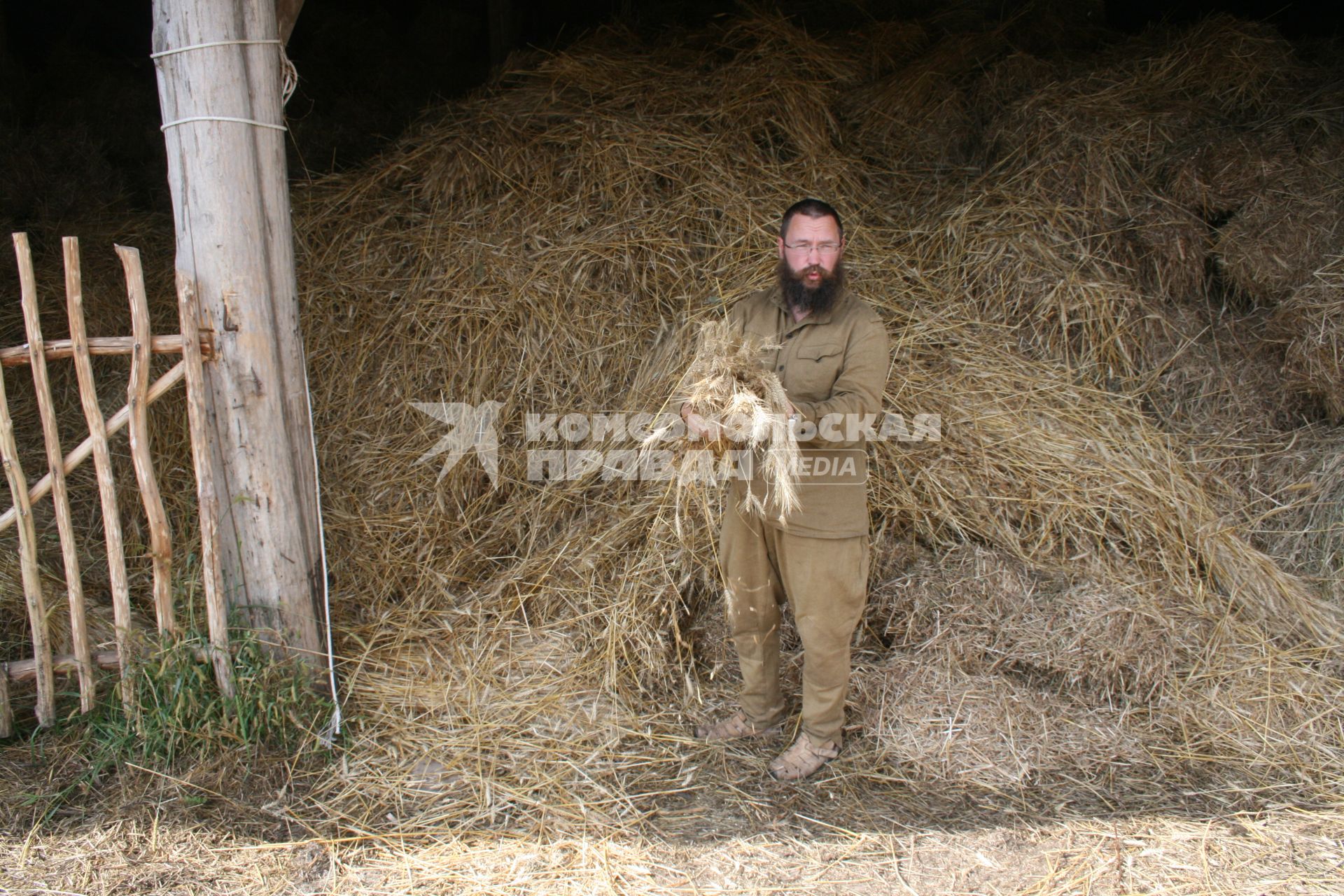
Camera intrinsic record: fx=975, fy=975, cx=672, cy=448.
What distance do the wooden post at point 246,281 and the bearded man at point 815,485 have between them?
4.35 feet

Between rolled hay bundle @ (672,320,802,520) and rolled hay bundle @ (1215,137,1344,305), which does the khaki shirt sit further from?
rolled hay bundle @ (1215,137,1344,305)

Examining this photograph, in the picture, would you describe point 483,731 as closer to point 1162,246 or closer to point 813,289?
point 813,289

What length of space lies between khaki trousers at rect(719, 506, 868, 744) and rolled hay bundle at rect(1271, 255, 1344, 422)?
222 cm

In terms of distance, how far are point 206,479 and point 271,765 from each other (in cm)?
88

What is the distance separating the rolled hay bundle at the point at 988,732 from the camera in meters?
3.00

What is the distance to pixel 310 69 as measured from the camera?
212 inches

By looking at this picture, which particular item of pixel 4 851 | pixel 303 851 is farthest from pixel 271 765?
pixel 4 851

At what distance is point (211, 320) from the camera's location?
9.57 ft

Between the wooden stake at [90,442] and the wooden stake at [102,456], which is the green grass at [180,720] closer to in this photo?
the wooden stake at [102,456]

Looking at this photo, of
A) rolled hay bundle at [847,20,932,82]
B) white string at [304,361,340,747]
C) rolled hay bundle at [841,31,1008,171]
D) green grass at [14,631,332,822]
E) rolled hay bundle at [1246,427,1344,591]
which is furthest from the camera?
rolled hay bundle at [847,20,932,82]

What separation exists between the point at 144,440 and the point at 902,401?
8.41 ft

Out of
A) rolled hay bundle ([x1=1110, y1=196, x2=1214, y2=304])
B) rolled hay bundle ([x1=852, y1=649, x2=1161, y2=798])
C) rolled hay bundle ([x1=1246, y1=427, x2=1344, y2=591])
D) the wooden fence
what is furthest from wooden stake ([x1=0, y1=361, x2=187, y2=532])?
rolled hay bundle ([x1=1246, y1=427, x2=1344, y2=591])

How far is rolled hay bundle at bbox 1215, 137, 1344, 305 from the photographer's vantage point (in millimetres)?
3896

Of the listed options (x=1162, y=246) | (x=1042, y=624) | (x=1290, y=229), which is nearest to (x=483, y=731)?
(x=1042, y=624)
